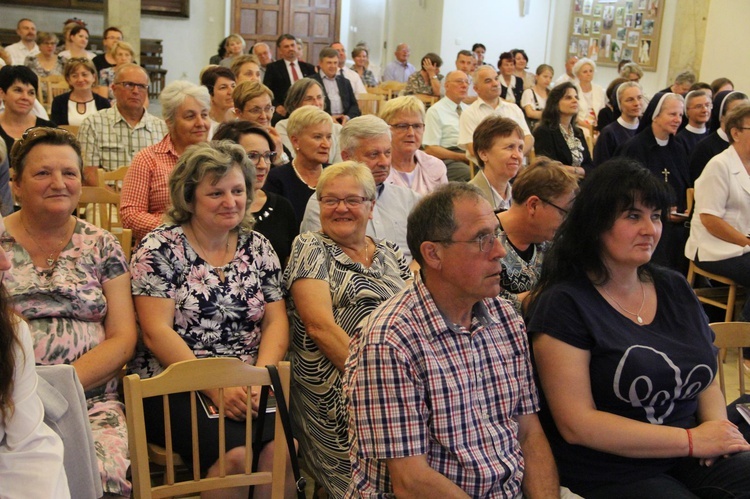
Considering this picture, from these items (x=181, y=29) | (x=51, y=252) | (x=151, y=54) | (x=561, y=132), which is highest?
(x=181, y=29)

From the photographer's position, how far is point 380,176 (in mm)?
3863

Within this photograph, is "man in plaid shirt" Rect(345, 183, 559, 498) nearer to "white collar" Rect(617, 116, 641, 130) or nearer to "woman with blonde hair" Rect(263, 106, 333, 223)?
"woman with blonde hair" Rect(263, 106, 333, 223)

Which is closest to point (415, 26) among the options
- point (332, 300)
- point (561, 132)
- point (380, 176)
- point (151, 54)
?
point (151, 54)

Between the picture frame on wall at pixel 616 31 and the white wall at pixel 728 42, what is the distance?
1.06 m

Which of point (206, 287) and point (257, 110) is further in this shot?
point (257, 110)

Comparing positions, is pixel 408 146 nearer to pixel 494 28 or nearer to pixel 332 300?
pixel 332 300

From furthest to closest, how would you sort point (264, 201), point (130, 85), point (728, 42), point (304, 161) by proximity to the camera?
point (728, 42) → point (130, 85) → point (304, 161) → point (264, 201)

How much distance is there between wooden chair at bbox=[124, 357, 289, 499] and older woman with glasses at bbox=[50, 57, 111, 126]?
4.67 m

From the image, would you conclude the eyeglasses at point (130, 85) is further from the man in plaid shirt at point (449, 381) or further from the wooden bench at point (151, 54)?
the wooden bench at point (151, 54)

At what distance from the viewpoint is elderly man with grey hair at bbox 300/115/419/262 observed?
3.64 meters

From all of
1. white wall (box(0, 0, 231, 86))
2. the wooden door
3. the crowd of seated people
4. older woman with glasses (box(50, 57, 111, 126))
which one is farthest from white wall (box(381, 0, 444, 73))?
the crowd of seated people

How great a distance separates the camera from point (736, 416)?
2455 mm

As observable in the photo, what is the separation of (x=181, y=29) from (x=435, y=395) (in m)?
15.2

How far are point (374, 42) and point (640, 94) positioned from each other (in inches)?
426
